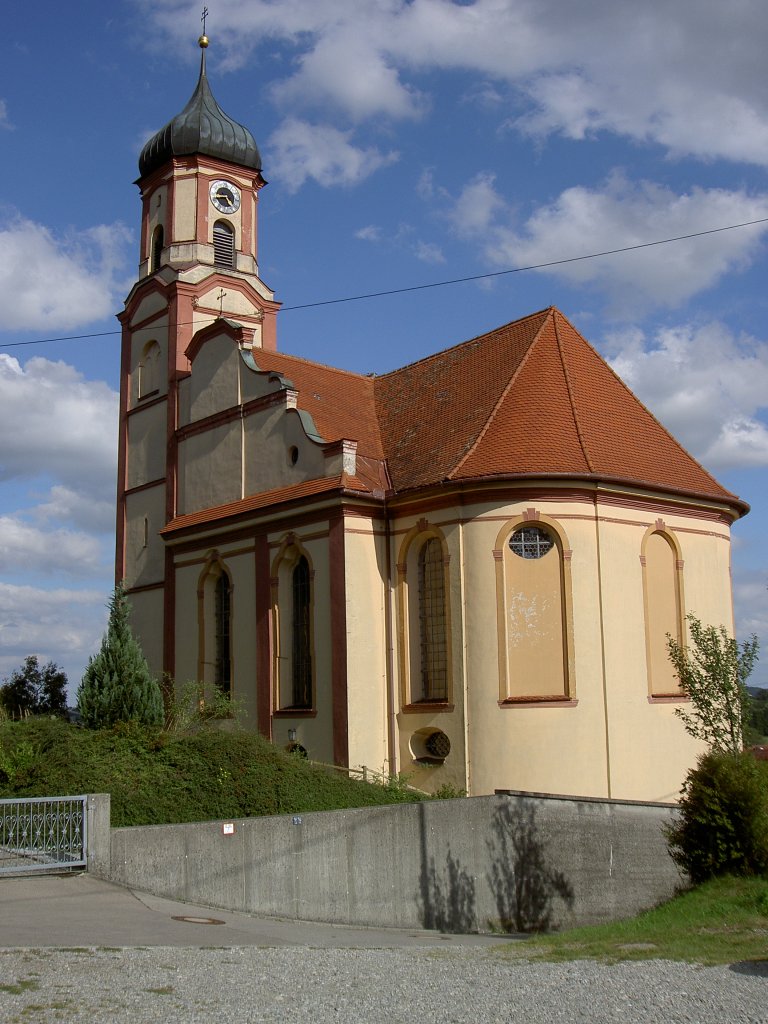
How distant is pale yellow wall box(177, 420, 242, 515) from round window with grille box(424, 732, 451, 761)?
7.98 meters

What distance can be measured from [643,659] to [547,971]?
13.6 metres

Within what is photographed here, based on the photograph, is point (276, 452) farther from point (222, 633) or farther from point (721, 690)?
point (721, 690)

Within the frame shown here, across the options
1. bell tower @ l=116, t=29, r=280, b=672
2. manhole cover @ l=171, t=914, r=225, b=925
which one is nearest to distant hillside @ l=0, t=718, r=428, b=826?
manhole cover @ l=171, t=914, r=225, b=925

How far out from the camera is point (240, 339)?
2806 cm

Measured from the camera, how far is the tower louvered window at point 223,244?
3212 cm

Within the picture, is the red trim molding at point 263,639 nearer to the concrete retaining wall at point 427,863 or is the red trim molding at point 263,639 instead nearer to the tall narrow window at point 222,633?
the tall narrow window at point 222,633

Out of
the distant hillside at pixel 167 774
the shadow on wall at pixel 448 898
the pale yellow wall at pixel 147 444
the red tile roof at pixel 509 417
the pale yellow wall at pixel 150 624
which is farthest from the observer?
the pale yellow wall at pixel 147 444

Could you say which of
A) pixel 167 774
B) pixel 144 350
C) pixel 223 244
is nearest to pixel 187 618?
pixel 144 350

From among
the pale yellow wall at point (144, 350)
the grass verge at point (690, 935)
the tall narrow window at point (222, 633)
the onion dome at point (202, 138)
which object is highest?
the onion dome at point (202, 138)

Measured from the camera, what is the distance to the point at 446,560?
2295cm

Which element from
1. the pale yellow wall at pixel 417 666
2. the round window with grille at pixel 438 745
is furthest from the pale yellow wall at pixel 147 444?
the round window with grille at pixel 438 745

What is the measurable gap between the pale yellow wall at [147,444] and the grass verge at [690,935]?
20135 millimetres

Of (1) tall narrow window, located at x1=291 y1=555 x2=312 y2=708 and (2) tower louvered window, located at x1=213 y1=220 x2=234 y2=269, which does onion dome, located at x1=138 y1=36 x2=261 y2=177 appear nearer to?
(2) tower louvered window, located at x1=213 y1=220 x2=234 y2=269

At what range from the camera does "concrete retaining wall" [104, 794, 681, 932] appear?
47.5 feet
